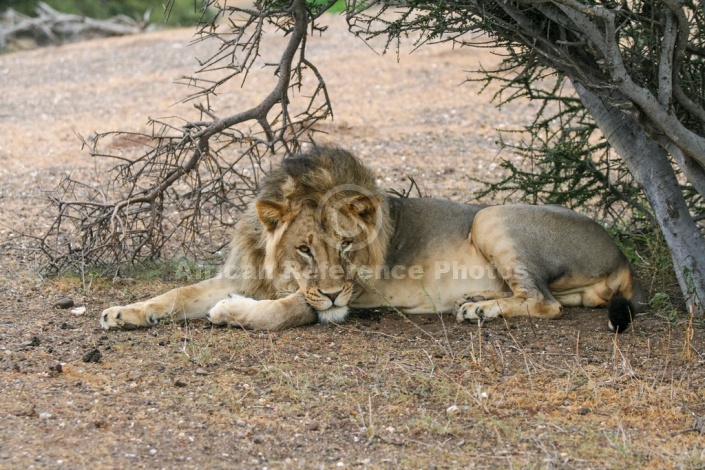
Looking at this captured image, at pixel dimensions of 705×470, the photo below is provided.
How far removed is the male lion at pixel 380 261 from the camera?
5.04 metres

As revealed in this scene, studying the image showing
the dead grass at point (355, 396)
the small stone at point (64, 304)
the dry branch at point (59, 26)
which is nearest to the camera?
the dead grass at point (355, 396)

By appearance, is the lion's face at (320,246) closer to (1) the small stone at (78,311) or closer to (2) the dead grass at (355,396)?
(2) the dead grass at (355,396)

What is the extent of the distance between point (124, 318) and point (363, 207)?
4.65ft

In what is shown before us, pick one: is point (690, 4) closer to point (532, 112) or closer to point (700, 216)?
point (700, 216)

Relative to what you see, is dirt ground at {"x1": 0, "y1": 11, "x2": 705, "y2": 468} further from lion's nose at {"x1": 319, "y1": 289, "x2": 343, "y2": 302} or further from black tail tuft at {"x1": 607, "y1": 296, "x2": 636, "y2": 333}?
lion's nose at {"x1": 319, "y1": 289, "x2": 343, "y2": 302}

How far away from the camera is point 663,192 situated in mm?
5246

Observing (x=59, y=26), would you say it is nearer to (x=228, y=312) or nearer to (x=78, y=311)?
(x=78, y=311)

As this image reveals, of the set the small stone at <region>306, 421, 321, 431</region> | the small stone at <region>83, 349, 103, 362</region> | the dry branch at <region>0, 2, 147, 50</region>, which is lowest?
the small stone at <region>306, 421, 321, 431</region>

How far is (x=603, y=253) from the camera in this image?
550cm

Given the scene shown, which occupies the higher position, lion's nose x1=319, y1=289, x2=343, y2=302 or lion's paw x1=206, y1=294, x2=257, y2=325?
lion's nose x1=319, y1=289, x2=343, y2=302

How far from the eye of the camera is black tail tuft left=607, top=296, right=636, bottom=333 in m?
4.92

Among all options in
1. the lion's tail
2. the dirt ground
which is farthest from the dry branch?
the lion's tail

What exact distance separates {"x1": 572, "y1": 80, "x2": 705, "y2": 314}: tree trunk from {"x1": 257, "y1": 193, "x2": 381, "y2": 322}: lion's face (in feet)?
4.78

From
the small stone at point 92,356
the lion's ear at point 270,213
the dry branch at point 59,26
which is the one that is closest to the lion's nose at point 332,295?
the lion's ear at point 270,213
